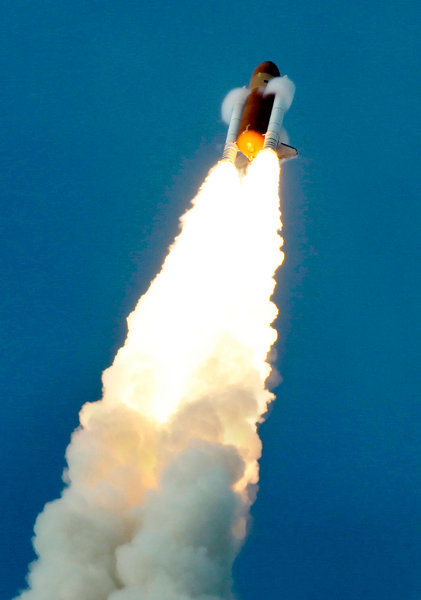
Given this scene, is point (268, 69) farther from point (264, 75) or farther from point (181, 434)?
point (181, 434)

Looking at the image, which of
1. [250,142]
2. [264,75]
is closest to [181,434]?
[250,142]

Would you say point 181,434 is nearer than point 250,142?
Yes

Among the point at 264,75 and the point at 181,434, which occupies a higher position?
the point at 264,75

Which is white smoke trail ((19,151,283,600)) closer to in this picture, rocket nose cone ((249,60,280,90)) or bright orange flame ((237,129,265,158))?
bright orange flame ((237,129,265,158))

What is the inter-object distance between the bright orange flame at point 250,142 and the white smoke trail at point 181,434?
1184 millimetres

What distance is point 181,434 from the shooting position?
133ft

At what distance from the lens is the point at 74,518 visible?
39719 millimetres

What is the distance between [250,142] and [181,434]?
15.2 metres

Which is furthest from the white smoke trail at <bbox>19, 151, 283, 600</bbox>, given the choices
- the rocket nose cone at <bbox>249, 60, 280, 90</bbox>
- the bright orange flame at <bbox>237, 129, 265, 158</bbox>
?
the rocket nose cone at <bbox>249, 60, 280, 90</bbox>

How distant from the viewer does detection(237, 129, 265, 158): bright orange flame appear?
157 ft

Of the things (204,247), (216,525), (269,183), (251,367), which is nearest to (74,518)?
(216,525)

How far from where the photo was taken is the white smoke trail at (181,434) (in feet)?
126

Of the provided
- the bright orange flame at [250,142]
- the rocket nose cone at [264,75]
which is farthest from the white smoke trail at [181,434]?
the rocket nose cone at [264,75]

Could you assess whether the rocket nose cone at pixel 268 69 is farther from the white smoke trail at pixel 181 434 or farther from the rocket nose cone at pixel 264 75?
the white smoke trail at pixel 181 434
